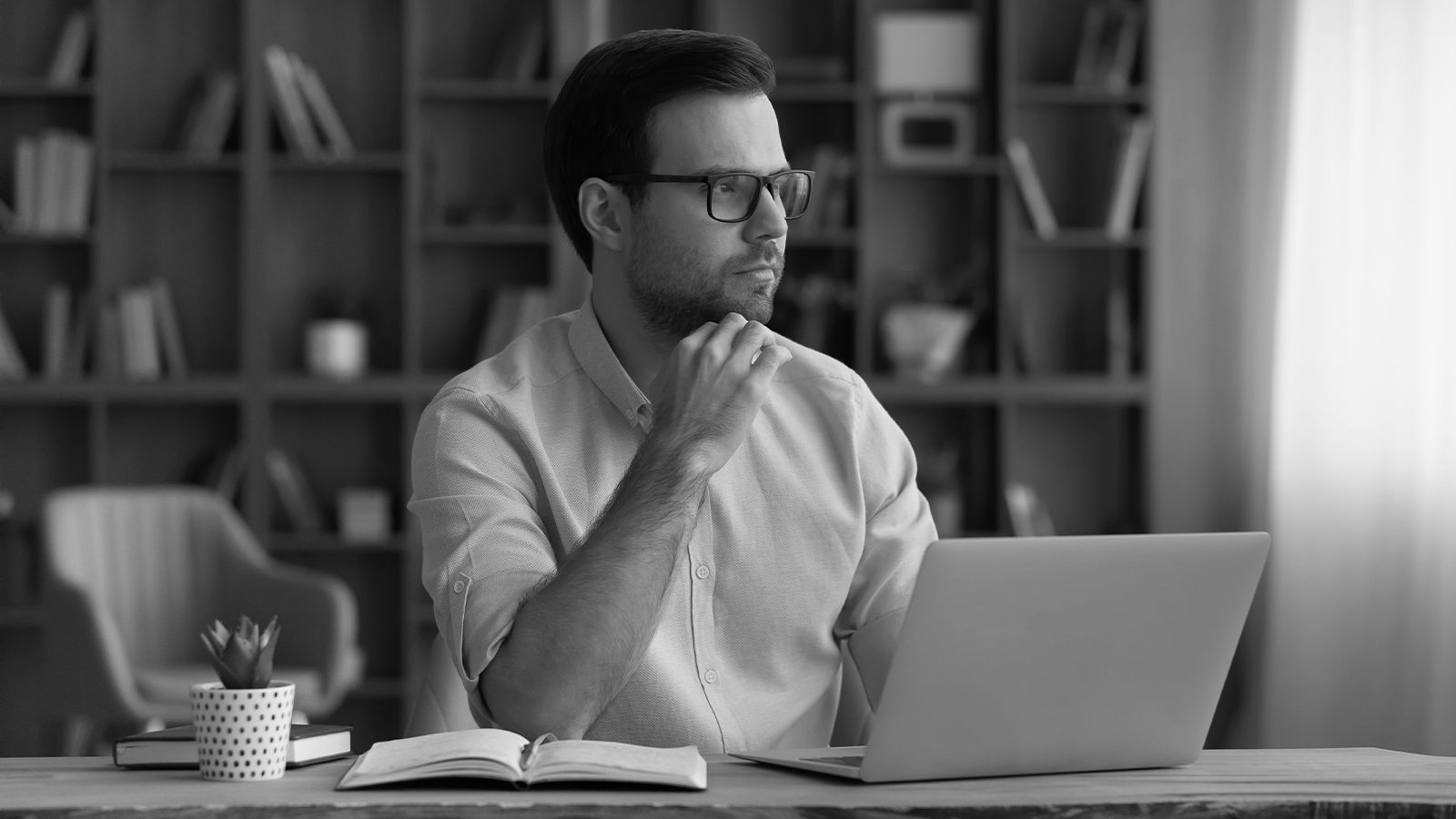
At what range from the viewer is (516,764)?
42.1 inches

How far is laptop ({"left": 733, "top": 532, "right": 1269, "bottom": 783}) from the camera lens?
3.39 feet

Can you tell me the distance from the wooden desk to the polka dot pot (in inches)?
0.8

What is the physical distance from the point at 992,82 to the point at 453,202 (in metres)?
1.64

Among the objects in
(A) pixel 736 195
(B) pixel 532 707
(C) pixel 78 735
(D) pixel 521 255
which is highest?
(A) pixel 736 195

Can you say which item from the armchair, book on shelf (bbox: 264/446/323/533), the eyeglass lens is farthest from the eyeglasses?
book on shelf (bbox: 264/446/323/533)

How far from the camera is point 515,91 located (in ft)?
13.2

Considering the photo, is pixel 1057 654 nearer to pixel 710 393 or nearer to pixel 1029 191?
pixel 710 393

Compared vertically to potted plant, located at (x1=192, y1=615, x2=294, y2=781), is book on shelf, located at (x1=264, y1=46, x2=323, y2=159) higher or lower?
higher

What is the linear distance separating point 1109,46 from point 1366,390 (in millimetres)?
1340

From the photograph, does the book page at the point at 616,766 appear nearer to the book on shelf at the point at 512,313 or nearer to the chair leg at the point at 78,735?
the book on shelf at the point at 512,313

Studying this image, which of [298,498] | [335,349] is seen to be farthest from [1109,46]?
[298,498]

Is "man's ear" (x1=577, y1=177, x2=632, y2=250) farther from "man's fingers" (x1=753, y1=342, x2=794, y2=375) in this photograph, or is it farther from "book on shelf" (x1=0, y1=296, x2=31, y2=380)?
"book on shelf" (x1=0, y1=296, x2=31, y2=380)

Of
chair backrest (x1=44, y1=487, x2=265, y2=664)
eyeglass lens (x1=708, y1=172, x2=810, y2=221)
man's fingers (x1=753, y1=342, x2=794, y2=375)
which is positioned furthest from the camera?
chair backrest (x1=44, y1=487, x2=265, y2=664)

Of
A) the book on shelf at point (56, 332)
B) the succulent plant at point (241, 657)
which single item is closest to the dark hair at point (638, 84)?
the succulent plant at point (241, 657)
